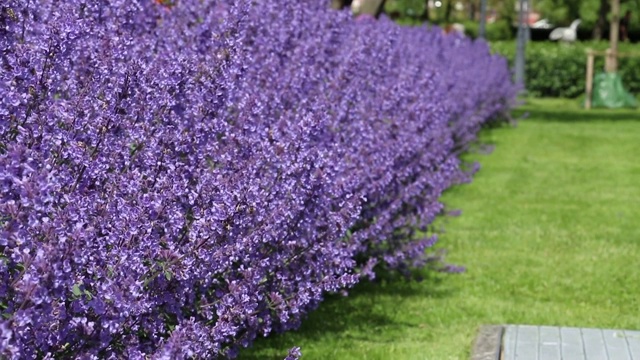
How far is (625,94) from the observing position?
2988 cm

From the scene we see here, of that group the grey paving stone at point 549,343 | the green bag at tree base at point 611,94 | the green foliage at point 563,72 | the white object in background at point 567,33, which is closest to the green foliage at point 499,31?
the white object in background at point 567,33

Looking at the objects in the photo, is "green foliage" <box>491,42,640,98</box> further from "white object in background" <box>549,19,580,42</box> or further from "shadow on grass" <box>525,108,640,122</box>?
Result: "white object in background" <box>549,19,580,42</box>

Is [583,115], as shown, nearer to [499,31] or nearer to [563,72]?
[563,72]

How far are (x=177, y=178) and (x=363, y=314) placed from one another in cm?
325

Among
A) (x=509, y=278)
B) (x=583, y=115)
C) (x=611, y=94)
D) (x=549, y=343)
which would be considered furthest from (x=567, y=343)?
(x=611, y=94)

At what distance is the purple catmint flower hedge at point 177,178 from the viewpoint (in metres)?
3.59

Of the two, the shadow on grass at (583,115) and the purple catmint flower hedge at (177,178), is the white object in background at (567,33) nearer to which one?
the shadow on grass at (583,115)

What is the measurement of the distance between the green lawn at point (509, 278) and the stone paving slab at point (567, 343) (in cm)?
30

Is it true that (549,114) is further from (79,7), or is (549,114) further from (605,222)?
(79,7)

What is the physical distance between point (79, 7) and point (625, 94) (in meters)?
25.2

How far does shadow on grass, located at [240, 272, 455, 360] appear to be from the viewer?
22.5 ft

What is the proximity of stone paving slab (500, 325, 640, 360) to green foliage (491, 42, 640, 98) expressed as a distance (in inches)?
1068

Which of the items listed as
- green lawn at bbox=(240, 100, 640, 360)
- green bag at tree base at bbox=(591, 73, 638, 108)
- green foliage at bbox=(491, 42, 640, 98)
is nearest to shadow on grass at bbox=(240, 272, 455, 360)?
green lawn at bbox=(240, 100, 640, 360)

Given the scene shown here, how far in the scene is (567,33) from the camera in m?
66.3
